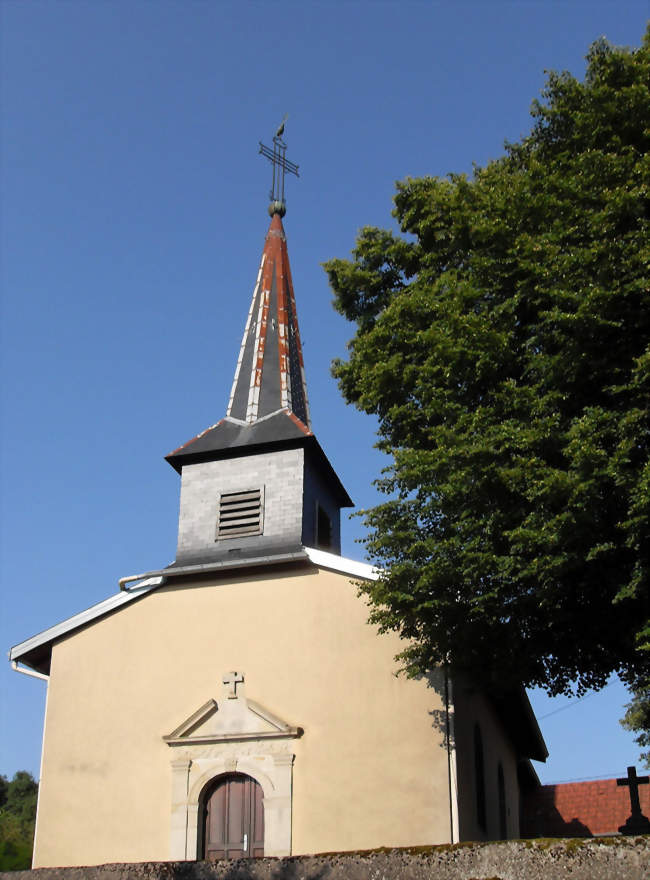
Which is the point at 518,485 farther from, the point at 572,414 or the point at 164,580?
the point at 164,580

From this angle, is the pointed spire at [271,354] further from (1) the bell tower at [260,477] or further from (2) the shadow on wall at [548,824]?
(2) the shadow on wall at [548,824]

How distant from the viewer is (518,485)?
11500mm

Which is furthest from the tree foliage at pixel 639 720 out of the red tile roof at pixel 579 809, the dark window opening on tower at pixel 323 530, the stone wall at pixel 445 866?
the stone wall at pixel 445 866

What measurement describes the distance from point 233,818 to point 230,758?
967mm

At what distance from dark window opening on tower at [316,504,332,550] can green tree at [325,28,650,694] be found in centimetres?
474

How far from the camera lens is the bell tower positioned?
58.3ft

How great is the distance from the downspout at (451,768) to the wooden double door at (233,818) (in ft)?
10.7

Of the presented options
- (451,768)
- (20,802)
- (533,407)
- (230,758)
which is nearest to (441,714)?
(451,768)

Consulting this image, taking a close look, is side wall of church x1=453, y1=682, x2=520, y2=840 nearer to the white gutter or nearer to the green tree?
the green tree

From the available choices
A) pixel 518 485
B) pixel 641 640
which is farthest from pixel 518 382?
pixel 641 640

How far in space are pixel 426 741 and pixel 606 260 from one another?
26.2 ft

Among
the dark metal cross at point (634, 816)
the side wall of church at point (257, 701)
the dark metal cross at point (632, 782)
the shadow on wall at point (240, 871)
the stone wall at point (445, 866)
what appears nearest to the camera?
the stone wall at point (445, 866)

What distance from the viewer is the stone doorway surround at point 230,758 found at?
1491cm

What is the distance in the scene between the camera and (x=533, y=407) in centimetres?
1191
